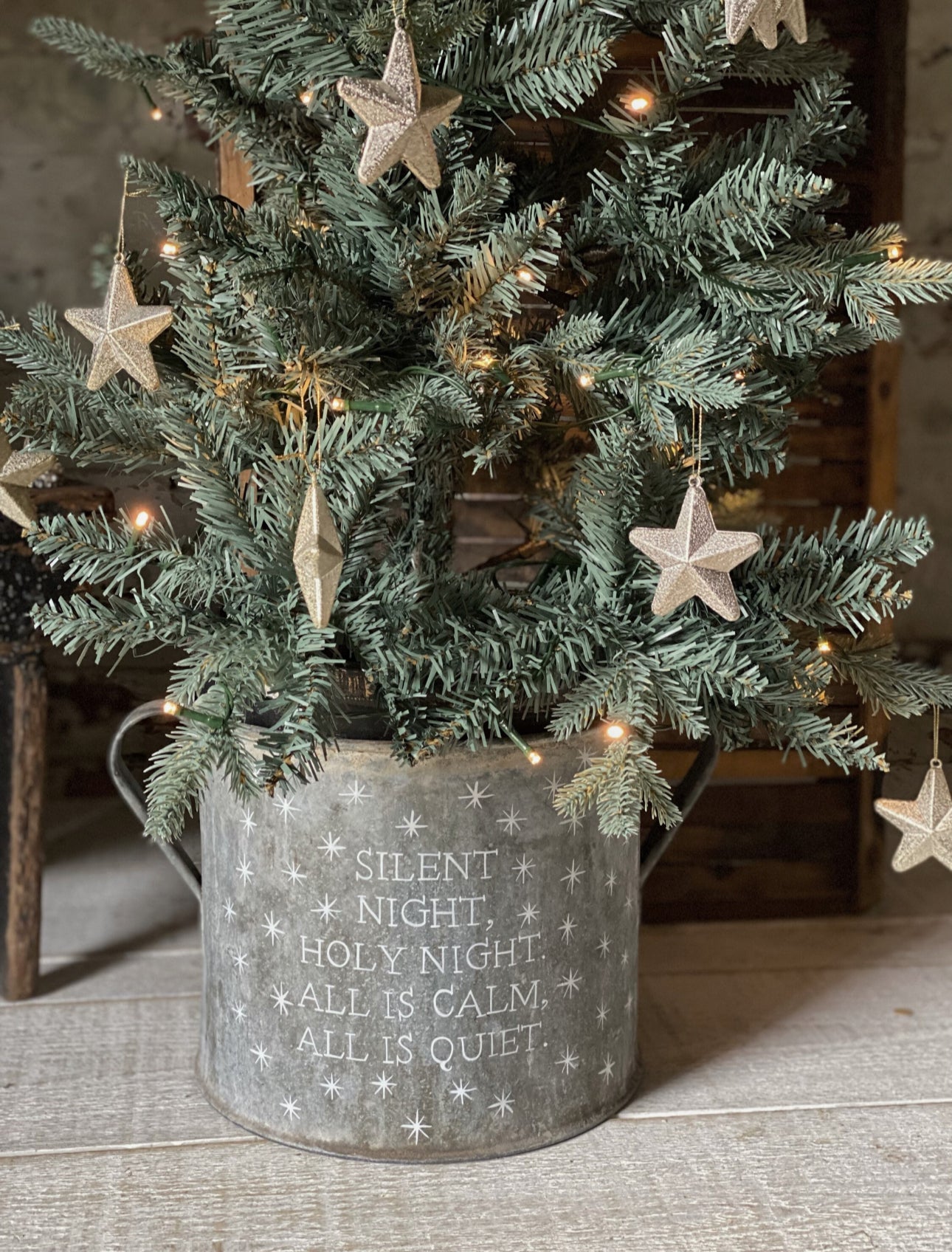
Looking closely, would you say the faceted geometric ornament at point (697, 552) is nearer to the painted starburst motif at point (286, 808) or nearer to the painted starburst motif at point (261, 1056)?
the painted starburst motif at point (286, 808)

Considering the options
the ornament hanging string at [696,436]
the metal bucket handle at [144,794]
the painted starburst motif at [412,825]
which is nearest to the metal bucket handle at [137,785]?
the metal bucket handle at [144,794]

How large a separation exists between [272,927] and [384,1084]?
0.15 m

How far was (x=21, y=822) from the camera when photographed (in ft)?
4.41

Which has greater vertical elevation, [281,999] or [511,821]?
[511,821]

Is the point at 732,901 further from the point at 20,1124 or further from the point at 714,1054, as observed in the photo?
the point at 20,1124

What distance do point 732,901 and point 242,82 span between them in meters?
1.08

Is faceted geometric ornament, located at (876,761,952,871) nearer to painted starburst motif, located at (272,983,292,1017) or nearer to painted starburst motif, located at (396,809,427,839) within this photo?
painted starburst motif, located at (396,809,427,839)

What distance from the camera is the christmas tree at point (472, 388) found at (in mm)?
905

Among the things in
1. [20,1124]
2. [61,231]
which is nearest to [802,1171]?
[20,1124]

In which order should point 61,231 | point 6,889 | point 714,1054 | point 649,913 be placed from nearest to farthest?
point 714,1054
point 6,889
point 649,913
point 61,231

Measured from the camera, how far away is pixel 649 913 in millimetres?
1580

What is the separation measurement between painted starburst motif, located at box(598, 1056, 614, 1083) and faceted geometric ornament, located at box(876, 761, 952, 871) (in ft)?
0.98

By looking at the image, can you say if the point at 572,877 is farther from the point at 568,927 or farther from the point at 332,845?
the point at 332,845

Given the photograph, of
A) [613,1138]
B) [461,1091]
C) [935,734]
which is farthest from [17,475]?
[935,734]
